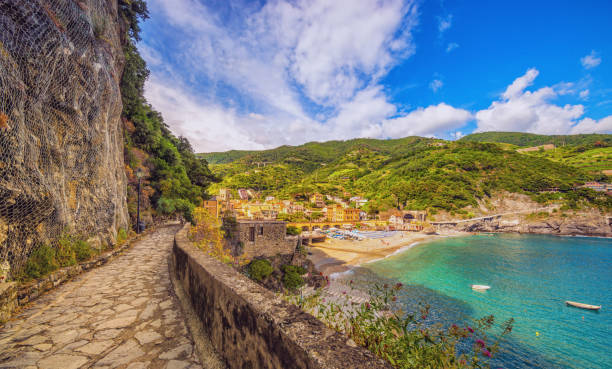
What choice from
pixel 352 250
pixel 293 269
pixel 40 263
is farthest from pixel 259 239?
pixel 352 250

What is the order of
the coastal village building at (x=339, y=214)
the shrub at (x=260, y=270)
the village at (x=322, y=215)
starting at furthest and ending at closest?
the coastal village building at (x=339, y=214) < the village at (x=322, y=215) < the shrub at (x=260, y=270)

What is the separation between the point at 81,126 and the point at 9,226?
11.8 feet

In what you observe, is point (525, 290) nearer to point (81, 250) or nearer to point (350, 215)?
point (81, 250)

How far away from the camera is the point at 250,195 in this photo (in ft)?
257

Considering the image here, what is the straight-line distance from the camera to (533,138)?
135 m

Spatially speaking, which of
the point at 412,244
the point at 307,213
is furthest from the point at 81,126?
the point at 307,213

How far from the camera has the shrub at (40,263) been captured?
12.9 feet

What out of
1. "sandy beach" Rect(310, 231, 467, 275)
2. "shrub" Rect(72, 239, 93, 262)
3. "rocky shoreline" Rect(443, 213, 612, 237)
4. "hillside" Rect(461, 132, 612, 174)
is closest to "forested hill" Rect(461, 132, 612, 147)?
"hillside" Rect(461, 132, 612, 174)

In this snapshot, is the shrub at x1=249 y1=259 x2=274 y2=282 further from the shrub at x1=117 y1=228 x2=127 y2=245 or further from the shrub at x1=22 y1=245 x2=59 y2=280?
the shrub at x1=22 y1=245 x2=59 y2=280

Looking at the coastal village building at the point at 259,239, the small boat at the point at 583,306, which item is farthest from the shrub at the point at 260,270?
the small boat at the point at 583,306

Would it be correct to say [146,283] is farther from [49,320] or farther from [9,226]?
[9,226]

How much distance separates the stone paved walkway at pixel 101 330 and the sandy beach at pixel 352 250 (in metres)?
24.8

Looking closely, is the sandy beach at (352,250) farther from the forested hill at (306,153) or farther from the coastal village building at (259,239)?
the forested hill at (306,153)

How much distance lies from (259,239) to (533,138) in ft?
599
